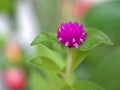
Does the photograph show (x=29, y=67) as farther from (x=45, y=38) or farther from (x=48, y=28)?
(x=45, y=38)

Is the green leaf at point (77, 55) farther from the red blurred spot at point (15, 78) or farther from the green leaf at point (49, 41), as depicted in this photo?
the red blurred spot at point (15, 78)

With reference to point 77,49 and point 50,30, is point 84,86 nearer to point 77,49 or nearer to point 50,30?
point 77,49

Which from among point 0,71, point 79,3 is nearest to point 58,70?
point 0,71

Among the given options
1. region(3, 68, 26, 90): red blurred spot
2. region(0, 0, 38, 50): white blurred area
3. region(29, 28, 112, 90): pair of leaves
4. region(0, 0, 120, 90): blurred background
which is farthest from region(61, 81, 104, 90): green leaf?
region(0, 0, 38, 50): white blurred area

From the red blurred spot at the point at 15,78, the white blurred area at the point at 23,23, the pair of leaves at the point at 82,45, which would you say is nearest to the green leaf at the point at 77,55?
the pair of leaves at the point at 82,45

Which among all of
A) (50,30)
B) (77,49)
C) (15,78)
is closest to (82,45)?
(77,49)
